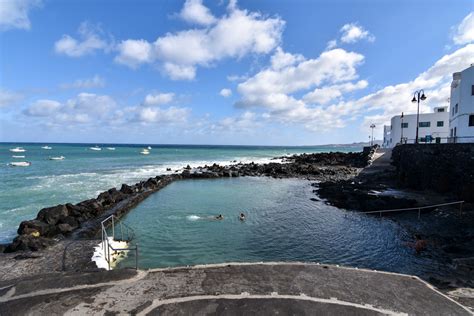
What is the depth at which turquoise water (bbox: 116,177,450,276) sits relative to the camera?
11188 mm

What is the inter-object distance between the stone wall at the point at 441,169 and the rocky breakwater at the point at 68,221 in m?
21.8

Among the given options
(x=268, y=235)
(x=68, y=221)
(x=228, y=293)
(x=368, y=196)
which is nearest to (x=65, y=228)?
(x=68, y=221)

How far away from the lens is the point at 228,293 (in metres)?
6.60

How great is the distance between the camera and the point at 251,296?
6.46m

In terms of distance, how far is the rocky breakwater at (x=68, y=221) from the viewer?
1135 cm

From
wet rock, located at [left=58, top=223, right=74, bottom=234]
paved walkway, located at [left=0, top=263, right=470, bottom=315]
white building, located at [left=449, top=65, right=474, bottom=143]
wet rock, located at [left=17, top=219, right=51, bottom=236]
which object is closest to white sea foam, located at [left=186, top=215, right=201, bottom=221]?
wet rock, located at [left=58, top=223, right=74, bottom=234]

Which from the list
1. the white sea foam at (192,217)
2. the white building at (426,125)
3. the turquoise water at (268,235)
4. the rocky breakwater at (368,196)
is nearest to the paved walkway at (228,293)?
the turquoise water at (268,235)

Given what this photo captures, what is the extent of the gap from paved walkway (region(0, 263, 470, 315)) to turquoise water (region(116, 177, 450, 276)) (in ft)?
10.5

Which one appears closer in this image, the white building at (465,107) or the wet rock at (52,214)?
the wet rock at (52,214)

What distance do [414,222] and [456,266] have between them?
6.77 m

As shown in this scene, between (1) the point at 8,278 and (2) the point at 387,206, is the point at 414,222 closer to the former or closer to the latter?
(2) the point at 387,206

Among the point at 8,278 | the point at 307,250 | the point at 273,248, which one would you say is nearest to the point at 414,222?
the point at 307,250

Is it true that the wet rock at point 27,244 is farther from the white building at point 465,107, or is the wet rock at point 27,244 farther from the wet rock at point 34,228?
the white building at point 465,107

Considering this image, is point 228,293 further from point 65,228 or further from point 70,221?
point 70,221
